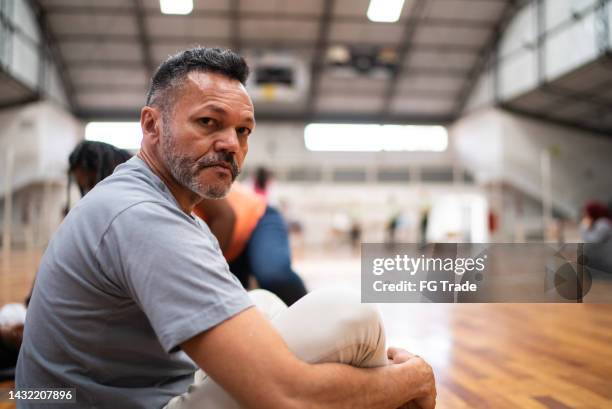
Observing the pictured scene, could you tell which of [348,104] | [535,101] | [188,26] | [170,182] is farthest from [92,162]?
[535,101]

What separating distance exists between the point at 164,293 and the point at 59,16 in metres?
13.2

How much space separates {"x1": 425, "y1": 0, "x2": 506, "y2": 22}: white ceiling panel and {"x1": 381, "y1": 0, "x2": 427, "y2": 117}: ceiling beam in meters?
0.26

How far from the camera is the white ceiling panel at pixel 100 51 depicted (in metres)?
12.1

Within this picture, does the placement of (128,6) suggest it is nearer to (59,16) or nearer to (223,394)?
(59,16)

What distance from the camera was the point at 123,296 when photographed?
2.44 feet

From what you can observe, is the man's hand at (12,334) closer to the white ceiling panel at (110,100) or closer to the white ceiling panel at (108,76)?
the white ceiling panel at (108,76)

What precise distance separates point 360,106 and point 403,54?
237 centimetres

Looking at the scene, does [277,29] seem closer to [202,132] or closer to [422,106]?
[422,106]

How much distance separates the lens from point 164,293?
0.66 m


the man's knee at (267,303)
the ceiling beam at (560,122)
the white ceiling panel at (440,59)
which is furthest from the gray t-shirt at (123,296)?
the ceiling beam at (560,122)

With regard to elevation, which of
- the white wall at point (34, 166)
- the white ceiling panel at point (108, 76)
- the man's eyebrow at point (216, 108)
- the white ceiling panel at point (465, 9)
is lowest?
the man's eyebrow at point (216, 108)

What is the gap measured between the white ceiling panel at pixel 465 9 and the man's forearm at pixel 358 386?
1185 cm

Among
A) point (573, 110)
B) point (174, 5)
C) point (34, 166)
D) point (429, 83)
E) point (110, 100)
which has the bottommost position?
point (34, 166)

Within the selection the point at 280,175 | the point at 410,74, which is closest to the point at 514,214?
the point at 410,74
